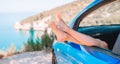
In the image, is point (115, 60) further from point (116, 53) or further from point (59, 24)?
point (59, 24)

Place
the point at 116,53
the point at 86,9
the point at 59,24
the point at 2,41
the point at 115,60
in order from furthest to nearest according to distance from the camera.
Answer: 1. the point at 2,41
2. the point at 86,9
3. the point at 59,24
4. the point at 116,53
5. the point at 115,60

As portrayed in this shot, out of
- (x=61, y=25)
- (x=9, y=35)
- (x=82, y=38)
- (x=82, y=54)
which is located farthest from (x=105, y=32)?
(x=9, y=35)

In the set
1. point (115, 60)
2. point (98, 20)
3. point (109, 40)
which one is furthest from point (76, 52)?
point (98, 20)

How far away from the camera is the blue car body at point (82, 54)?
265 cm

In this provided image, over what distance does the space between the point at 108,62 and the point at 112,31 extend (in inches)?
77.6

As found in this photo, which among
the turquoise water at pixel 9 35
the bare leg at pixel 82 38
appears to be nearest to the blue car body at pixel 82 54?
the bare leg at pixel 82 38

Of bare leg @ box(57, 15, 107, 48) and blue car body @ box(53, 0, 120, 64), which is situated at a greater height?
bare leg @ box(57, 15, 107, 48)

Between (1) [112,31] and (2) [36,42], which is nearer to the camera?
(1) [112,31]

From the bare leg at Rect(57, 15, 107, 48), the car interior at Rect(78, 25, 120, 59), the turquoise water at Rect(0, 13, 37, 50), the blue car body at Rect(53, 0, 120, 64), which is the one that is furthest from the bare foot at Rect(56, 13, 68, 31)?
the turquoise water at Rect(0, 13, 37, 50)

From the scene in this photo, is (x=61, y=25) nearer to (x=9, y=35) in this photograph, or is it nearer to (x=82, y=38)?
(x=82, y=38)

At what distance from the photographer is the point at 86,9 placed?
388 cm

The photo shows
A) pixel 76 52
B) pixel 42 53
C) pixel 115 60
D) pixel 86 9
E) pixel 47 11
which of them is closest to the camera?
pixel 115 60

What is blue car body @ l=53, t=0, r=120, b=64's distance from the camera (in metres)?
2.65

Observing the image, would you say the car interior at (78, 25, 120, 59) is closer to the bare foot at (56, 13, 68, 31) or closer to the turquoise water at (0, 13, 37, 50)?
the bare foot at (56, 13, 68, 31)
